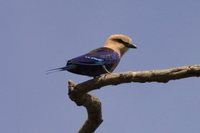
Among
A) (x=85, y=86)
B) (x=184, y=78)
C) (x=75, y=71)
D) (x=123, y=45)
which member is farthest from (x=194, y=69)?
(x=123, y=45)

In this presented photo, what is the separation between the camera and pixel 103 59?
7758 millimetres

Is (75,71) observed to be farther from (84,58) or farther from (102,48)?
(102,48)

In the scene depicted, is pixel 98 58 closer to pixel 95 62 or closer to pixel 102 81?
pixel 95 62

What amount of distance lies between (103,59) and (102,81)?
1089 mm

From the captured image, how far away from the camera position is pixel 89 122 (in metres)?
7.01

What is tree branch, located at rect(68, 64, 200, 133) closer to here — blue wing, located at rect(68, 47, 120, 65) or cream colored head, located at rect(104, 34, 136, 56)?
blue wing, located at rect(68, 47, 120, 65)

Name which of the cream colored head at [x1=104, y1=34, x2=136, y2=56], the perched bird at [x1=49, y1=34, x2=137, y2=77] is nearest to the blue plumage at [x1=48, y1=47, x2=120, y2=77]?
the perched bird at [x1=49, y1=34, x2=137, y2=77]

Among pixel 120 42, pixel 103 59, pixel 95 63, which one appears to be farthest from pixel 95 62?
pixel 120 42

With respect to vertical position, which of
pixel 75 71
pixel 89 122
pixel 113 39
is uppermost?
pixel 113 39

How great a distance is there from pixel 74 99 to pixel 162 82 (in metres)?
1.20

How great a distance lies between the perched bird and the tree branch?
1.80 ft

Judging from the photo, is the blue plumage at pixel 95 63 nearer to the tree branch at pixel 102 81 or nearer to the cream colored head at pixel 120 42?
the cream colored head at pixel 120 42

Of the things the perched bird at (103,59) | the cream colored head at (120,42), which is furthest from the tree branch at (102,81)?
the cream colored head at (120,42)

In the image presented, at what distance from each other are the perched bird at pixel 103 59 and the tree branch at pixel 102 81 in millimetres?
549
